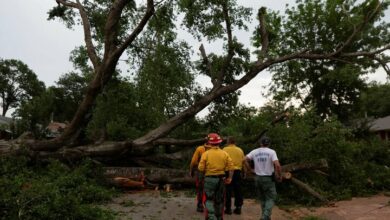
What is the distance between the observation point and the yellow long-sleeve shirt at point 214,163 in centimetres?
771

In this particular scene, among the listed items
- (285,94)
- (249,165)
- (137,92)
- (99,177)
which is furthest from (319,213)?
(285,94)

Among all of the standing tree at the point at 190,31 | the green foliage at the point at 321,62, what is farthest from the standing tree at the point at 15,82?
the standing tree at the point at 190,31

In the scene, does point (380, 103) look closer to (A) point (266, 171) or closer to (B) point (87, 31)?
(B) point (87, 31)

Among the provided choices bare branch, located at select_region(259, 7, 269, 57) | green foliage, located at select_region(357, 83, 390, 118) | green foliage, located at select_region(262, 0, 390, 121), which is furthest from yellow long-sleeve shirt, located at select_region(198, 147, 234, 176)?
green foliage, located at select_region(357, 83, 390, 118)

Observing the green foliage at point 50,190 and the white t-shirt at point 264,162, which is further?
the white t-shirt at point 264,162

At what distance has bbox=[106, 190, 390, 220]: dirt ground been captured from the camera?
8.88 meters

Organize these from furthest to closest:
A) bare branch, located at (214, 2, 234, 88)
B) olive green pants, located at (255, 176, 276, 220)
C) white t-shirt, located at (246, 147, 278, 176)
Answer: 1. bare branch, located at (214, 2, 234, 88)
2. white t-shirt, located at (246, 147, 278, 176)
3. olive green pants, located at (255, 176, 276, 220)

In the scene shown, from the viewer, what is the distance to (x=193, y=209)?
9.45 meters

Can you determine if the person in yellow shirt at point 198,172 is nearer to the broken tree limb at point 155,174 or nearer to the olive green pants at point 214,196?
the olive green pants at point 214,196

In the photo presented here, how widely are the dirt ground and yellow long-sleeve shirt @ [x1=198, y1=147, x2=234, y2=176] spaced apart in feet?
A: 4.59

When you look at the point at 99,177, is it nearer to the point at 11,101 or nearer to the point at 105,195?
the point at 105,195

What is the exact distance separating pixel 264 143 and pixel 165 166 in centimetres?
661

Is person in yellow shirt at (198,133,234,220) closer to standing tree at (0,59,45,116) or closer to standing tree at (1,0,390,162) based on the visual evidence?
standing tree at (1,0,390,162)

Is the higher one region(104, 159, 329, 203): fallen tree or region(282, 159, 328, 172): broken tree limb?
region(282, 159, 328, 172): broken tree limb
